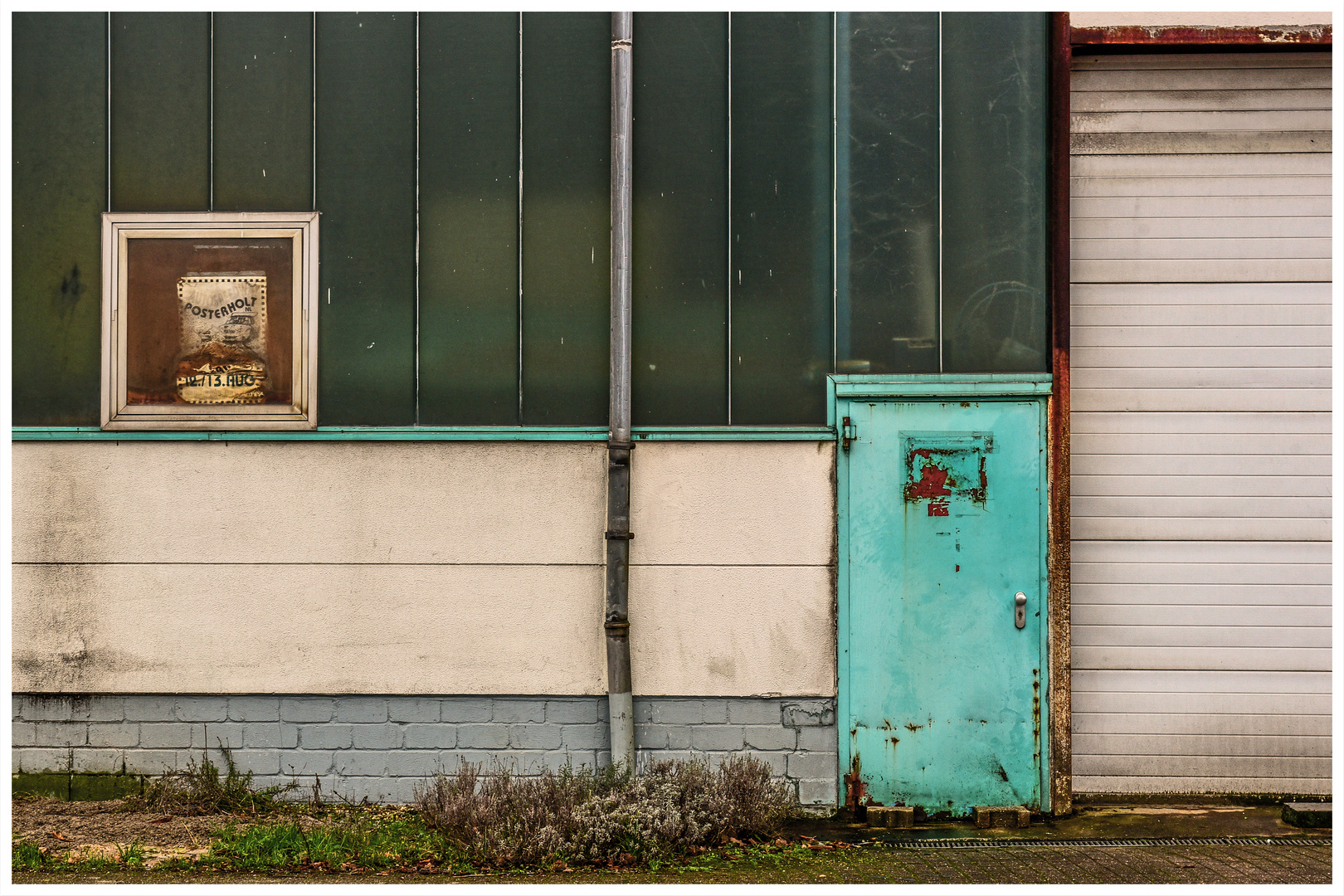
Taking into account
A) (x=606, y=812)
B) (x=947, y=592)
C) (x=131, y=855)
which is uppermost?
(x=947, y=592)

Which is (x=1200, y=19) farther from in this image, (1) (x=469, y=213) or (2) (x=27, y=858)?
(2) (x=27, y=858)

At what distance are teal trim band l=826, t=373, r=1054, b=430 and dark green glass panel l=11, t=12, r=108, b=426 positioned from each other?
416 centimetres

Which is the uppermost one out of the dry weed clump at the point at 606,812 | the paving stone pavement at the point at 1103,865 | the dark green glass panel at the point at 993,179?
the dark green glass panel at the point at 993,179

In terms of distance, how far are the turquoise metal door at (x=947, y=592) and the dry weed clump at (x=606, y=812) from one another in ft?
2.51

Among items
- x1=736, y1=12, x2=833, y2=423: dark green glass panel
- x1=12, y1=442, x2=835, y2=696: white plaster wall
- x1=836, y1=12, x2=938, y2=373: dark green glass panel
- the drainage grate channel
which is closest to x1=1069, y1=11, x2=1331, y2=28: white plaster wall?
x1=836, y1=12, x2=938, y2=373: dark green glass panel

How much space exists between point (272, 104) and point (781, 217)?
2.90m

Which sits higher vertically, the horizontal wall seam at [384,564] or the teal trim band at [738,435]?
the teal trim band at [738,435]

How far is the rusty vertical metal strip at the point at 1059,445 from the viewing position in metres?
5.41

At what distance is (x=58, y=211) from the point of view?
5551 mm

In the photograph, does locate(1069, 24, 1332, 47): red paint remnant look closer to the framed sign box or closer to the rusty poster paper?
the framed sign box

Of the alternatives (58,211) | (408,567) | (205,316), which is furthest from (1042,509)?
(58,211)

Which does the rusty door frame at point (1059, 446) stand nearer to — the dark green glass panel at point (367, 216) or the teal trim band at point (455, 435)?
the teal trim band at point (455, 435)

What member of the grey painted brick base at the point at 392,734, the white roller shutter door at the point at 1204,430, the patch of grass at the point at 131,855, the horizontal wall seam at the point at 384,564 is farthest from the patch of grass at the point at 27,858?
the white roller shutter door at the point at 1204,430
